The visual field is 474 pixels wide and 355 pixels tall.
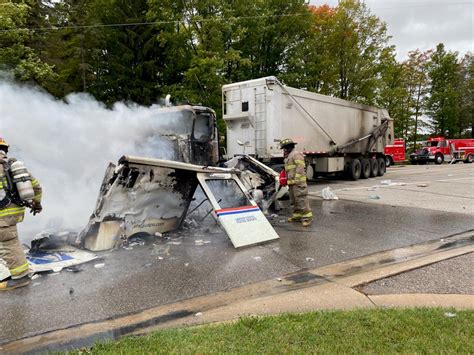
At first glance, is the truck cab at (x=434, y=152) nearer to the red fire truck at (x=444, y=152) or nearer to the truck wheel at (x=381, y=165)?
the red fire truck at (x=444, y=152)

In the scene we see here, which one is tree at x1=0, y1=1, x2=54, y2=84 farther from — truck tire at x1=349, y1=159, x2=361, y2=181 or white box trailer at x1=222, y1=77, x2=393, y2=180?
truck tire at x1=349, y1=159, x2=361, y2=181

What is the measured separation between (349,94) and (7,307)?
22.4 metres

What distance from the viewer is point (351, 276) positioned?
14.7 feet

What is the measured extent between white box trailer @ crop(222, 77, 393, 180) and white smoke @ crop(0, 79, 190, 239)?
4697 millimetres

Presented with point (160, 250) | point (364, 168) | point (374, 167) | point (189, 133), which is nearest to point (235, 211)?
point (160, 250)

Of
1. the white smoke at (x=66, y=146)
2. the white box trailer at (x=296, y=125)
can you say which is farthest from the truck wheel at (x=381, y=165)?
the white smoke at (x=66, y=146)

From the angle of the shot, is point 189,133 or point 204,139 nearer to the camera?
point 189,133

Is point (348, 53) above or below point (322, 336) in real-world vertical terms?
above

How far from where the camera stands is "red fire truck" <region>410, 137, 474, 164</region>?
97.6 feet

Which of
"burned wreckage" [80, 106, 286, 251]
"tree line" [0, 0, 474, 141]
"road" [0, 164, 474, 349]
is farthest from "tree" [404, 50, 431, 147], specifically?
"burned wreckage" [80, 106, 286, 251]

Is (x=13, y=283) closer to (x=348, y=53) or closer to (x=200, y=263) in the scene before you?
(x=200, y=263)

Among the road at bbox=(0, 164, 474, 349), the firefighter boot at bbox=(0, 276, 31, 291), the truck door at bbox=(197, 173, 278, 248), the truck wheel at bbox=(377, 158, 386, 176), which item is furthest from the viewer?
the truck wheel at bbox=(377, 158, 386, 176)

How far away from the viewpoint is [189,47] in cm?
1827

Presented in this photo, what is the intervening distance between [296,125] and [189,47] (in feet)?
27.7
